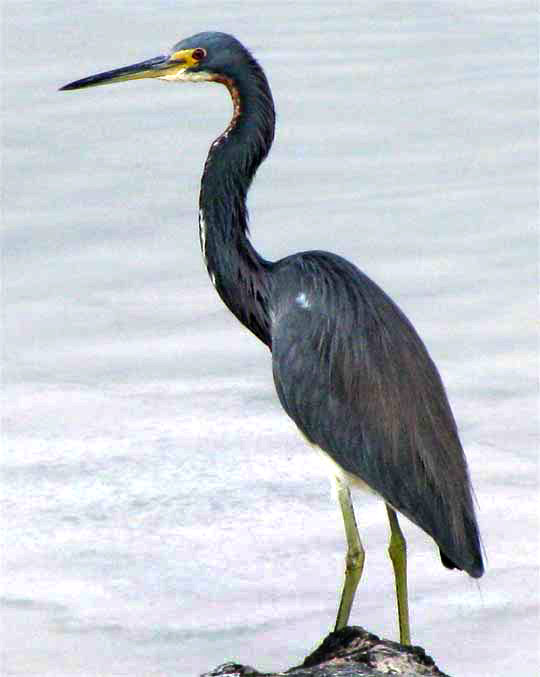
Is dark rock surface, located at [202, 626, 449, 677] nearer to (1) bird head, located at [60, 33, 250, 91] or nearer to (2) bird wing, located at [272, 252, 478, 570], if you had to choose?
(2) bird wing, located at [272, 252, 478, 570]

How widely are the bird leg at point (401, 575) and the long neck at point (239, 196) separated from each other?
88 centimetres

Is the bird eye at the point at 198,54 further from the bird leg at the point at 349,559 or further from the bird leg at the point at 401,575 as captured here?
the bird leg at the point at 401,575

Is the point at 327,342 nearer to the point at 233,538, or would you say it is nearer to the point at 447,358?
the point at 233,538

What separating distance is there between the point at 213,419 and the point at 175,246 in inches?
84.0

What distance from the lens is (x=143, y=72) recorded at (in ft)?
21.1

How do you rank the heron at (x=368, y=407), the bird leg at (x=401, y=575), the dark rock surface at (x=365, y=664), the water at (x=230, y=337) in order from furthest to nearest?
the water at (x=230, y=337), the heron at (x=368, y=407), the bird leg at (x=401, y=575), the dark rock surface at (x=365, y=664)

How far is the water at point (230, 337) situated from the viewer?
6625 mm

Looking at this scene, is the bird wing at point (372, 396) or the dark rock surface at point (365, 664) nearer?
the dark rock surface at point (365, 664)

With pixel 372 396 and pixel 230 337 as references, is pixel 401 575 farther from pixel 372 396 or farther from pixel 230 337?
pixel 230 337

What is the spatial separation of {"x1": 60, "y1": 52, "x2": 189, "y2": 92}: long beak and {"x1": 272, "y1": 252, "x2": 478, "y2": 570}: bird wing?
863mm

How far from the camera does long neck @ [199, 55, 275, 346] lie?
628 cm

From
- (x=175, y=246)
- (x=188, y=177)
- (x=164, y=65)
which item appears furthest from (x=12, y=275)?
(x=164, y=65)

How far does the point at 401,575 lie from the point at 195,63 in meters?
1.86

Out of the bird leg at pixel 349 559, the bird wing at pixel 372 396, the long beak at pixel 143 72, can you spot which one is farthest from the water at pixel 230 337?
the long beak at pixel 143 72
